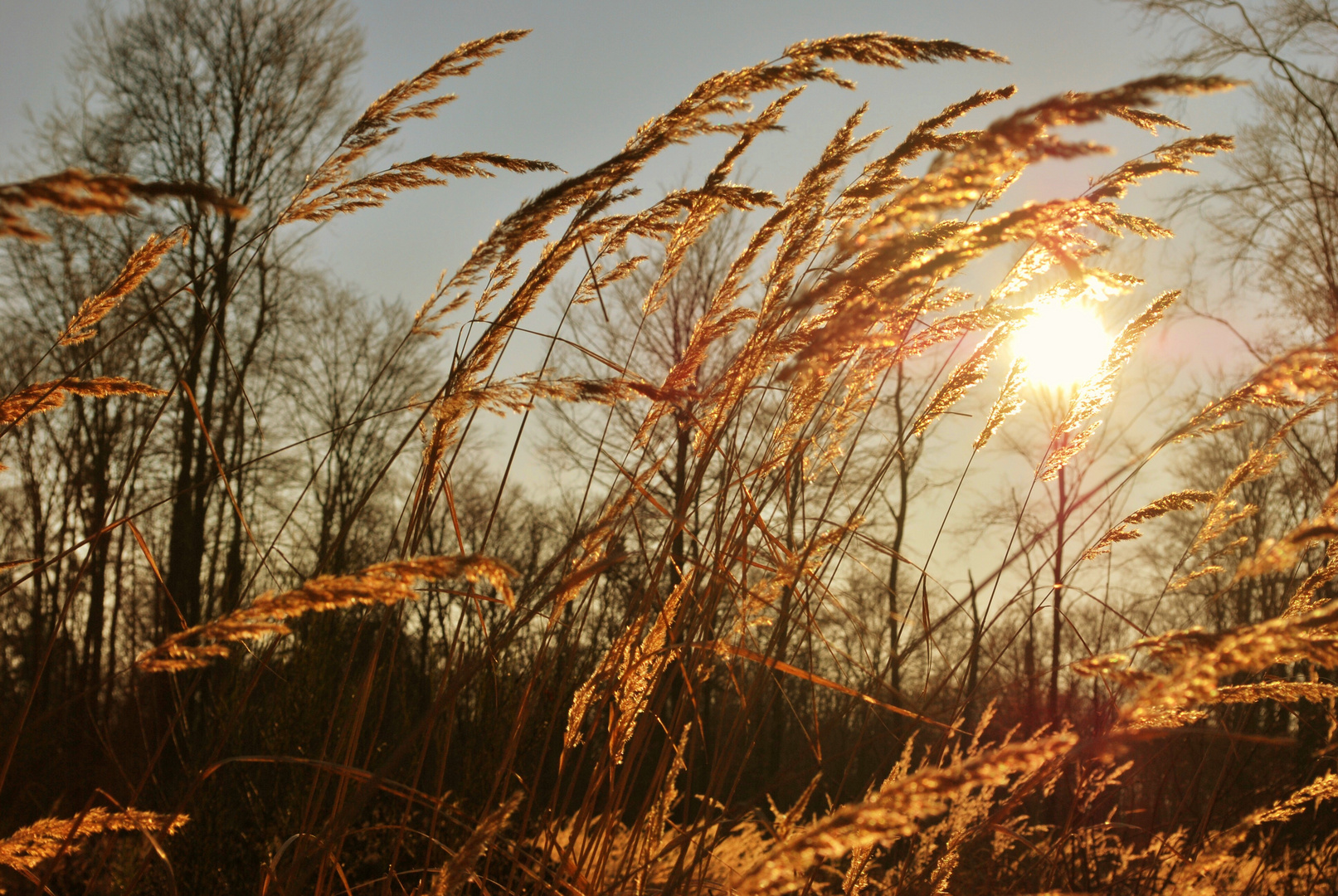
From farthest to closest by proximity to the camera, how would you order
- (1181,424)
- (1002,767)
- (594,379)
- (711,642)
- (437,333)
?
(437,333) → (1181,424) → (711,642) → (594,379) → (1002,767)

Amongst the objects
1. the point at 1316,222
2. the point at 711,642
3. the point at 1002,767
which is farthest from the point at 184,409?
the point at 1316,222

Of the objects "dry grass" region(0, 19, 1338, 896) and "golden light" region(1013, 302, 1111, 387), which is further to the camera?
"golden light" region(1013, 302, 1111, 387)

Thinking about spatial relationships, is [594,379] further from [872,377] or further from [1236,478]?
[1236,478]

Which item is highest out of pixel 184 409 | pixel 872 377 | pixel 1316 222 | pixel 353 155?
pixel 1316 222

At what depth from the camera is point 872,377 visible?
1903mm

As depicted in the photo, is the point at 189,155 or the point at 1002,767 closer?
the point at 1002,767

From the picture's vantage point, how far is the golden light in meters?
1.94

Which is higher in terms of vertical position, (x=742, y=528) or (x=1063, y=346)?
(x=1063, y=346)

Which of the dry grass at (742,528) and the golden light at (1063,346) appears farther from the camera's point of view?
the golden light at (1063,346)

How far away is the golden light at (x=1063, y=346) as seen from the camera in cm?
194

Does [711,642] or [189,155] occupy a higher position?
[189,155]

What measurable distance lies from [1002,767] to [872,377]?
124cm

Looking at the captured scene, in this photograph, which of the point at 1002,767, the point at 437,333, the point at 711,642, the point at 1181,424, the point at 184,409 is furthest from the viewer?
the point at 184,409

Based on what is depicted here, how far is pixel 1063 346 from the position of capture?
2.17 metres
